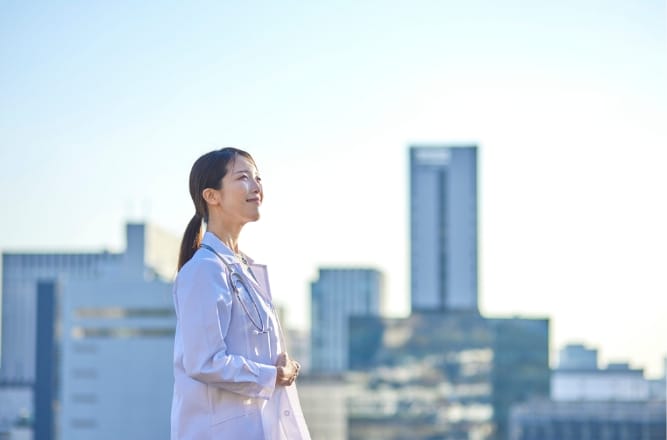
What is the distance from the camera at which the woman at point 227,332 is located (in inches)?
143

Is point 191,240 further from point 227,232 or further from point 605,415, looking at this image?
point 605,415

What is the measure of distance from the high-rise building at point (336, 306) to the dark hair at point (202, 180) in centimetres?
16957

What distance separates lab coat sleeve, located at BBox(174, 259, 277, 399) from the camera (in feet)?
11.8

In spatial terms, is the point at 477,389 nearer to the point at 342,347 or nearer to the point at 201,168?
the point at 342,347

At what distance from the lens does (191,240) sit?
3.90 metres

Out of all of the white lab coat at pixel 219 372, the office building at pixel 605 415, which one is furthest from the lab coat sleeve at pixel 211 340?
the office building at pixel 605 415

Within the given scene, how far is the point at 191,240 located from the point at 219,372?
0.42 meters

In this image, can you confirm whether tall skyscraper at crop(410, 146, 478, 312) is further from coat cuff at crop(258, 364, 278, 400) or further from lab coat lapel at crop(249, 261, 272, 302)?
coat cuff at crop(258, 364, 278, 400)

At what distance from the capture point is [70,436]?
305 feet

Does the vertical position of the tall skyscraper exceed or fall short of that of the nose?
it exceeds it

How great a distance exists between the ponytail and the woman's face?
126 millimetres

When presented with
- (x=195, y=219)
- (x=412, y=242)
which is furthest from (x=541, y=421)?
(x=195, y=219)

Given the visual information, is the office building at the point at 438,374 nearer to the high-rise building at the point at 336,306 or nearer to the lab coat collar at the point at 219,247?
the high-rise building at the point at 336,306

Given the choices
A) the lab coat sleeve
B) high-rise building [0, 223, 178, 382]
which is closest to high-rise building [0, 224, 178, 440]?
high-rise building [0, 223, 178, 382]
